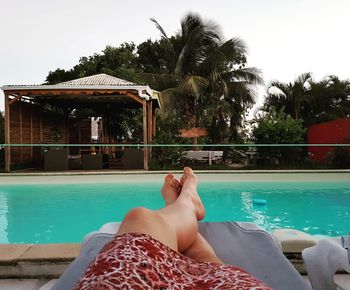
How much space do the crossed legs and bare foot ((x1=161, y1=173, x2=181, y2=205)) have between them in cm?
30

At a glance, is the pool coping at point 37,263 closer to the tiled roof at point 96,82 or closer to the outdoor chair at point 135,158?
the outdoor chair at point 135,158

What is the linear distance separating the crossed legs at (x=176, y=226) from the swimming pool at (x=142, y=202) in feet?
9.24

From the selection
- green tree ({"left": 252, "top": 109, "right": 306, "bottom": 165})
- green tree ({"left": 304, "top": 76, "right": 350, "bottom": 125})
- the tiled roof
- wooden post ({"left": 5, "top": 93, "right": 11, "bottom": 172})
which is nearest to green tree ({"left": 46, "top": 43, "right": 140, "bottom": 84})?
the tiled roof

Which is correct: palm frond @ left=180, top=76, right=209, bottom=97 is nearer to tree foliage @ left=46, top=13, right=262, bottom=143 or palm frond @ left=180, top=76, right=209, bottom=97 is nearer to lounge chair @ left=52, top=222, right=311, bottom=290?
tree foliage @ left=46, top=13, right=262, bottom=143

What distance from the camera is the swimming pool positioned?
4.51m

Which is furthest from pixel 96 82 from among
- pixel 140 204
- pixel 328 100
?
pixel 328 100

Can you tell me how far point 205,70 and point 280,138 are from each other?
4312 mm

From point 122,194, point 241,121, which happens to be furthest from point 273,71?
point 122,194

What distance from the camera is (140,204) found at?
238 inches

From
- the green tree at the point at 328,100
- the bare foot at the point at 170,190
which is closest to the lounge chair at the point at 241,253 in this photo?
the bare foot at the point at 170,190

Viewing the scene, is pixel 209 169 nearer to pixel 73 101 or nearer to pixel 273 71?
pixel 73 101

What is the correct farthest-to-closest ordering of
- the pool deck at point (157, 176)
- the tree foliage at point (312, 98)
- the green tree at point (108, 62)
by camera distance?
the green tree at point (108, 62) → the tree foliage at point (312, 98) → the pool deck at point (157, 176)

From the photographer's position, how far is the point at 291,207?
5738 mm

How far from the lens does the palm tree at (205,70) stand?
45.5 feet
